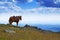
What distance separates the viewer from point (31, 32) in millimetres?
8203

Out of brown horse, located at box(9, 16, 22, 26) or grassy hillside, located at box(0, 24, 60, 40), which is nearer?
grassy hillside, located at box(0, 24, 60, 40)

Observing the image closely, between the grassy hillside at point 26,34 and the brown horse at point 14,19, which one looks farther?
the brown horse at point 14,19

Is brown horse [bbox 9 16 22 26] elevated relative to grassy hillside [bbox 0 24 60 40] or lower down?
elevated

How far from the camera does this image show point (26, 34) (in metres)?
7.79

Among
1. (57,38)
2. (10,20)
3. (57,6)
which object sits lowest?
(57,38)

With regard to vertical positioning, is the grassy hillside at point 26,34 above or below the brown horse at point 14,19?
below

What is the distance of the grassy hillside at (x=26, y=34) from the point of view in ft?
23.8

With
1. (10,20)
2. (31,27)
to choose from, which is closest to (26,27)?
(31,27)

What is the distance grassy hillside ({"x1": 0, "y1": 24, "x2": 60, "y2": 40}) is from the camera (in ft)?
23.8

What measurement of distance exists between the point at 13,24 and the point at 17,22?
10.7 inches

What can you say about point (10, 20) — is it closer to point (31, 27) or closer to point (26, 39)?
point (31, 27)

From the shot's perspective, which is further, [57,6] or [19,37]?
[57,6]

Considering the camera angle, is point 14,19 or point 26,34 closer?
point 26,34

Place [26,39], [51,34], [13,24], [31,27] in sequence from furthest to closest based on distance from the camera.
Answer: [13,24] < [31,27] < [51,34] < [26,39]
